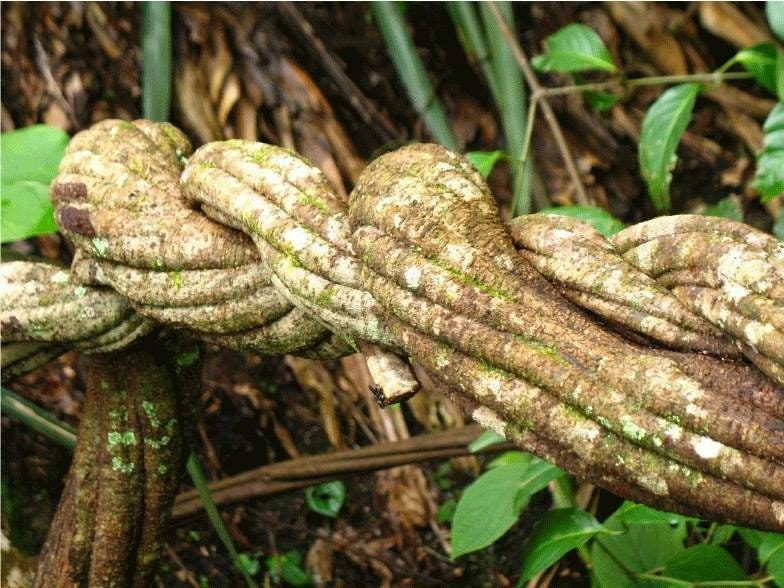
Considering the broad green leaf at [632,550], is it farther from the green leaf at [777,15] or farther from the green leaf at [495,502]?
the green leaf at [777,15]

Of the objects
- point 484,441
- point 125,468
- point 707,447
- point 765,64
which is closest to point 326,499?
point 484,441

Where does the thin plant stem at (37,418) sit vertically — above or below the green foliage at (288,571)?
above

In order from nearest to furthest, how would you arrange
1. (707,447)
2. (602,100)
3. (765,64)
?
(707,447) < (765,64) < (602,100)

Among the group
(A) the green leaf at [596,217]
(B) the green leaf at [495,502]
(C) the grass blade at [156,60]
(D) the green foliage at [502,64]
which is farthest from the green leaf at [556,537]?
(C) the grass blade at [156,60]

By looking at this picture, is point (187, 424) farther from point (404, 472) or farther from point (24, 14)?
point (24, 14)

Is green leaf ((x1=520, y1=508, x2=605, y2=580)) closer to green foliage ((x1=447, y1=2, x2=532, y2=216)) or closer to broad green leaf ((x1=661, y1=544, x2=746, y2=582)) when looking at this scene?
broad green leaf ((x1=661, y1=544, x2=746, y2=582))

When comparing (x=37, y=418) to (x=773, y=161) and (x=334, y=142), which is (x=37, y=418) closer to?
(x=334, y=142)
